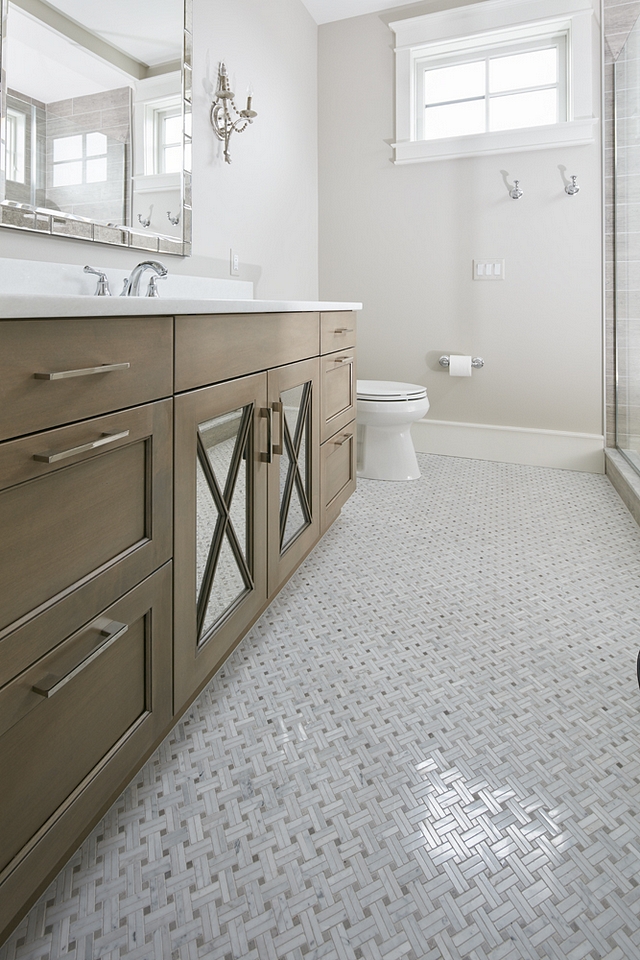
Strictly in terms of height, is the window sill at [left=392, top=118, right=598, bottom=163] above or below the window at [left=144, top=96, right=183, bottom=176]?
above

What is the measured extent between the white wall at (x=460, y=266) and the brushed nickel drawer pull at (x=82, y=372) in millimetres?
2749

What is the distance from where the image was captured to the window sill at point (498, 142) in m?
2.82

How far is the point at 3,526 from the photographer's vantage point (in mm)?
610

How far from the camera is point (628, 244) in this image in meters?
2.68

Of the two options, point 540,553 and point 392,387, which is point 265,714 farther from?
point 392,387

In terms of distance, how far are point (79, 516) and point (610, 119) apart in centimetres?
319

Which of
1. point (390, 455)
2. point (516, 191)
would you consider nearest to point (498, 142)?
point (516, 191)

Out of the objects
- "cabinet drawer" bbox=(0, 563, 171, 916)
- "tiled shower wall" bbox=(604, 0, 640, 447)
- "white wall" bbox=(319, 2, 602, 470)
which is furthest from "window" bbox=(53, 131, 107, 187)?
"tiled shower wall" bbox=(604, 0, 640, 447)

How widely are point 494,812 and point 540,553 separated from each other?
3.95 feet

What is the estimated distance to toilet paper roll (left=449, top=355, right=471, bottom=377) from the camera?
3.17 meters

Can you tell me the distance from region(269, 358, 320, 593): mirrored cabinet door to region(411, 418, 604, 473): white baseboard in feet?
5.75

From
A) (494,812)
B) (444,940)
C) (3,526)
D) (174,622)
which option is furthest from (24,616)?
(494,812)

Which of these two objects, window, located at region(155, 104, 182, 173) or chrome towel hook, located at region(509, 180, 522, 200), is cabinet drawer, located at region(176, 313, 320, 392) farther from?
chrome towel hook, located at region(509, 180, 522, 200)

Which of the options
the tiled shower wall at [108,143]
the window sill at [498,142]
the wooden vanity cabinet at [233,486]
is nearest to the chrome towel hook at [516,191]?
the window sill at [498,142]
